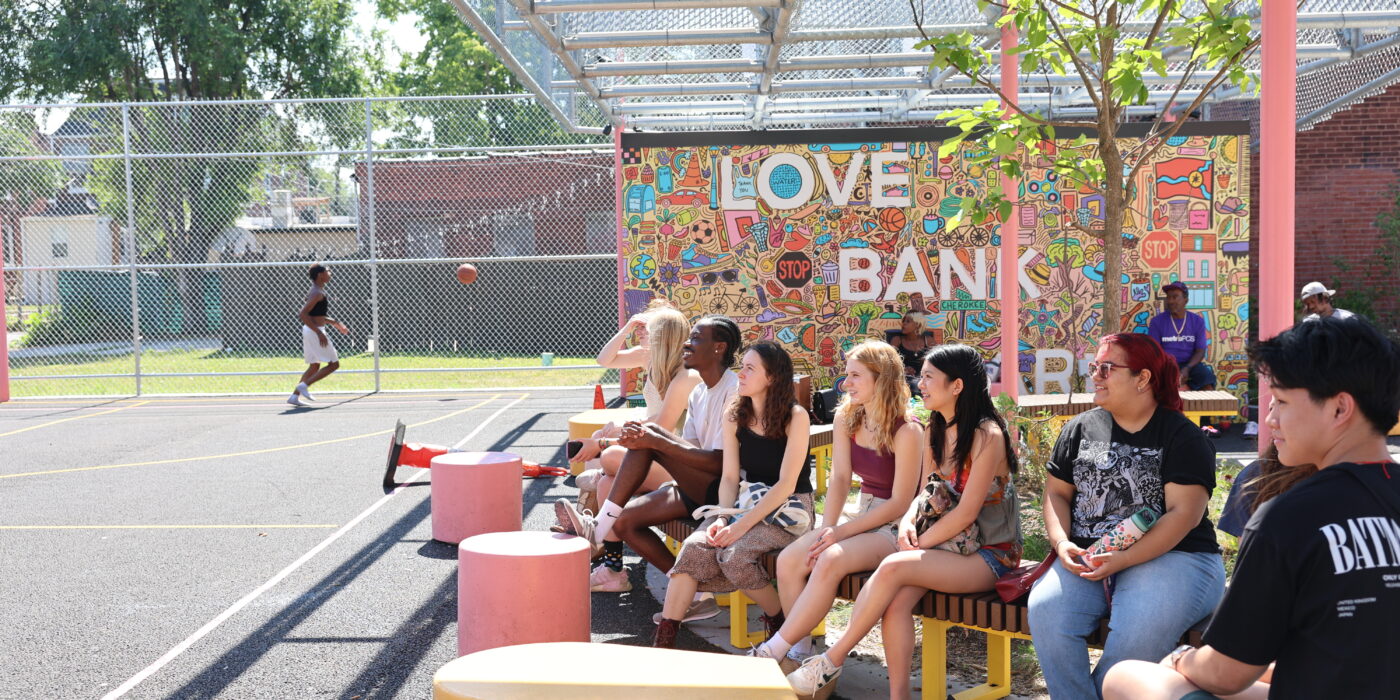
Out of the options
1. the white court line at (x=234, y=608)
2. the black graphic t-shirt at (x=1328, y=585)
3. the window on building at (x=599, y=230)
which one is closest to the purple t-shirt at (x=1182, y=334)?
the white court line at (x=234, y=608)

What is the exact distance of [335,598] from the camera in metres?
6.38

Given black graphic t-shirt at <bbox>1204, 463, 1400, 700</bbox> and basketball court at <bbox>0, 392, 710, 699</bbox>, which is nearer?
black graphic t-shirt at <bbox>1204, 463, 1400, 700</bbox>

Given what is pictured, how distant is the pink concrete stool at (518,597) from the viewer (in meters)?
5.03

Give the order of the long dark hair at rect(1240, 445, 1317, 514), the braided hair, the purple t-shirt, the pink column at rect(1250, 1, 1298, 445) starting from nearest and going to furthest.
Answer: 1. the long dark hair at rect(1240, 445, 1317, 514)
2. the pink column at rect(1250, 1, 1298, 445)
3. the braided hair
4. the purple t-shirt

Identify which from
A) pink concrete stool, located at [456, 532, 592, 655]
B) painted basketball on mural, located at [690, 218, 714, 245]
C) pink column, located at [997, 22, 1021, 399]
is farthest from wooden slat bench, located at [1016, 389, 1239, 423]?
pink concrete stool, located at [456, 532, 592, 655]

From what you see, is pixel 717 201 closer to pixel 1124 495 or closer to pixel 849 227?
pixel 849 227

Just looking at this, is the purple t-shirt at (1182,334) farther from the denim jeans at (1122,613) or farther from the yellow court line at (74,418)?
the yellow court line at (74,418)

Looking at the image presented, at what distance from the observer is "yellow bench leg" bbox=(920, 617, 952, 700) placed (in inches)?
181

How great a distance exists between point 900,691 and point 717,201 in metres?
9.70

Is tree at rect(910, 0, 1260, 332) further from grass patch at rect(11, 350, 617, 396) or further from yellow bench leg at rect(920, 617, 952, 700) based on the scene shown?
grass patch at rect(11, 350, 617, 396)

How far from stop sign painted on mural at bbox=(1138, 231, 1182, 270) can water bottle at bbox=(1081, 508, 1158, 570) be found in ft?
32.6

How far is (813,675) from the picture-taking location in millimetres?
4402

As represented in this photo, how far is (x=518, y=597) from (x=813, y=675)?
1351 millimetres

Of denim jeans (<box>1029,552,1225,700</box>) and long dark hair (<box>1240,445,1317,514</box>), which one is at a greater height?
long dark hair (<box>1240,445,1317,514</box>)
